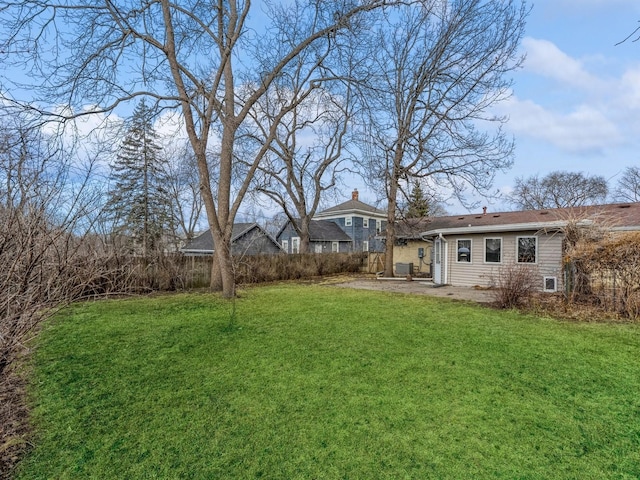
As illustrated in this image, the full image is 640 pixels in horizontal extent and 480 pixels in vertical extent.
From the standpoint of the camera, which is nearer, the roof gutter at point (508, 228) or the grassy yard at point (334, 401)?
the grassy yard at point (334, 401)

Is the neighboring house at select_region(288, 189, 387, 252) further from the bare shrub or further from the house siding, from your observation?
the bare shrub

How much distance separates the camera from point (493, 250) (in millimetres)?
12641

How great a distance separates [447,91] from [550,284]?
9.61 meters

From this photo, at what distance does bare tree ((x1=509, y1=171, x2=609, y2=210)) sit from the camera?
26688 mm

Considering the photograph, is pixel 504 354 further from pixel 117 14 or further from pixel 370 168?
pixel 370 168

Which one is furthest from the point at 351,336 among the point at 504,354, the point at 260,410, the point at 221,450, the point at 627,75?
the point at 627,75

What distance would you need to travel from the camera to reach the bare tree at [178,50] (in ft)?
24.5

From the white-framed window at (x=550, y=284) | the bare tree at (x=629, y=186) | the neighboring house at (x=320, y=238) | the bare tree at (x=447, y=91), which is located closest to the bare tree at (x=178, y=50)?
the bare tree at (x=447, y=91)

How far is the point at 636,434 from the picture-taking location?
2914 millimetres

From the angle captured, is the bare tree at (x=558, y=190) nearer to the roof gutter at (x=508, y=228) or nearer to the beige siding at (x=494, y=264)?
the beige siding at (x=494, y=264)

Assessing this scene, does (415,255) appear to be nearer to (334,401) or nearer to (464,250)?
(464,250)

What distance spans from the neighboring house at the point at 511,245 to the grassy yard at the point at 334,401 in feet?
17.3

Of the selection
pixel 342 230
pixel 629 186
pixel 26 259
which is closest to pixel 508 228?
pixel 26 259

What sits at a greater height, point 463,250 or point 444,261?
point 463,250
